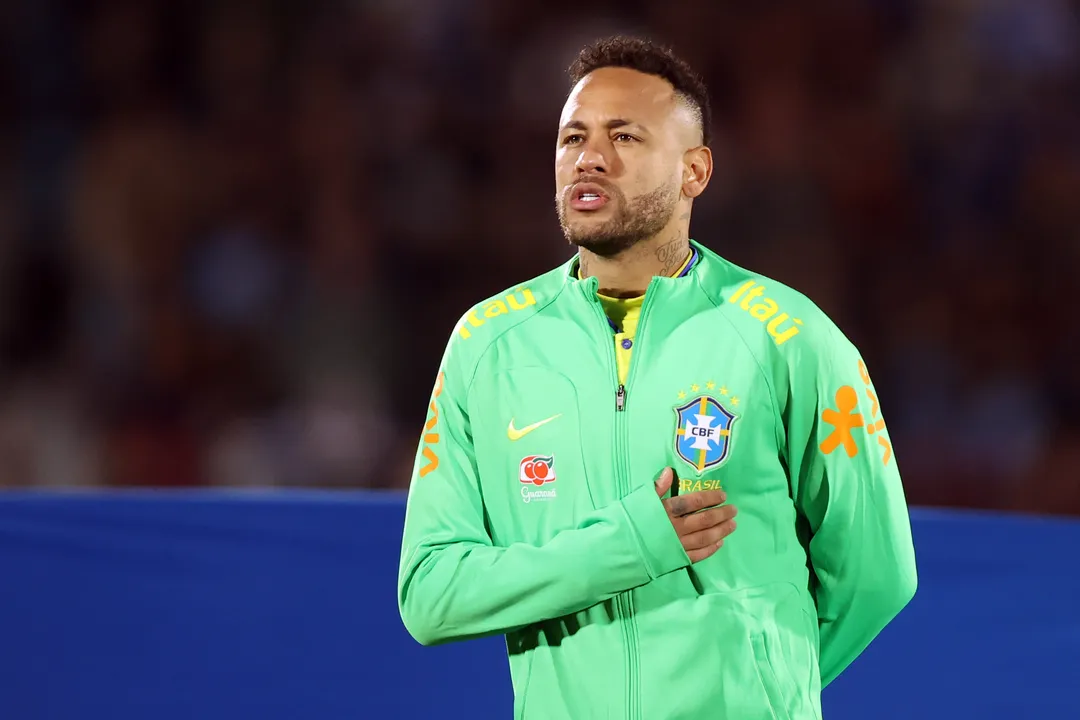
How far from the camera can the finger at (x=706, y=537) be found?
6.18 ft

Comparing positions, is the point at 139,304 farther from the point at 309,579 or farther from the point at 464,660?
the point at 464,660

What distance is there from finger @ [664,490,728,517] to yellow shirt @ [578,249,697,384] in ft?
0.77

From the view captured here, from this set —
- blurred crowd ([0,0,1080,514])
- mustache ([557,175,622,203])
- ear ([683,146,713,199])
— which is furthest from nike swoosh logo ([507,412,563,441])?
blurred crowd ([0,0,1080,514])

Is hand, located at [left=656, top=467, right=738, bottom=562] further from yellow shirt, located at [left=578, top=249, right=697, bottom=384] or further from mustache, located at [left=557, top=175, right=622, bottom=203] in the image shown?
mustache, located at [left=557, top=175, right=622, bottom=203]

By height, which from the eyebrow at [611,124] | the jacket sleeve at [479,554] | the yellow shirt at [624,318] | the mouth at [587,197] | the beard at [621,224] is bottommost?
the jacket sleeve at [479,554]

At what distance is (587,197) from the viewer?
2076 millimetres

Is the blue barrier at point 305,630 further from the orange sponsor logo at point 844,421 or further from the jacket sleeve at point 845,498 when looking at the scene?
the orange sponsor logo at point 844,421

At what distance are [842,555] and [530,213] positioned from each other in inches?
153

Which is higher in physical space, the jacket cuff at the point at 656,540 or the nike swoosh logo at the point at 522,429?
the nike swoosh logo at the point at 522,429

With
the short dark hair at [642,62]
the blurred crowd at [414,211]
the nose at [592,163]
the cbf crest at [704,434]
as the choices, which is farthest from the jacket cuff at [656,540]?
the blurred crowd at [414,211]

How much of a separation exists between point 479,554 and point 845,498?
1.82ft

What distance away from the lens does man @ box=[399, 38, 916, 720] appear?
1.90 meters

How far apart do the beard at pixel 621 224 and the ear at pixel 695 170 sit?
0.26 ft

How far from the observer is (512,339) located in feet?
6.95
